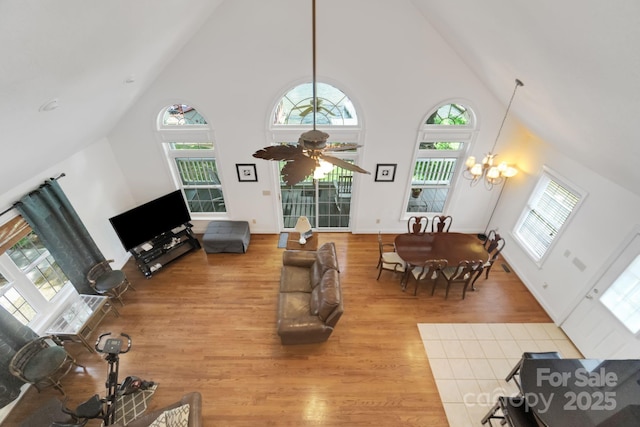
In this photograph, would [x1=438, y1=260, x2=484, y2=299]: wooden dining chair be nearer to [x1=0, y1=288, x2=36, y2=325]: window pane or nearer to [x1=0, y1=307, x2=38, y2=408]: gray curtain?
[x1=0, y1=307, x2=38, y2=408]: gray curtain

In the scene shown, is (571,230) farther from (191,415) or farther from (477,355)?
(191,415)

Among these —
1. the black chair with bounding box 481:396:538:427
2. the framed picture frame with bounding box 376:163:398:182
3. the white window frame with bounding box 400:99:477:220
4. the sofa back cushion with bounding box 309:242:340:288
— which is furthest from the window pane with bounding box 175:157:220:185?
the black chair with bounding box 481:396:538:427

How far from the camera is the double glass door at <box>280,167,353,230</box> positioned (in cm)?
643

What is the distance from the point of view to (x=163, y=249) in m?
5.62

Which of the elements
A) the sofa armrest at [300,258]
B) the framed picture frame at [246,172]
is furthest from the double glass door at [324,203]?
the sofa armrest at [300,258]

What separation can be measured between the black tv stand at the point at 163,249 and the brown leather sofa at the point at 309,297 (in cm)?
238

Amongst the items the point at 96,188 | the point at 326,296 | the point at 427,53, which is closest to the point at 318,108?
the point at 427,53

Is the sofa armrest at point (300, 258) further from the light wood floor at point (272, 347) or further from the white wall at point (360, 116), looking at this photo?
the white wall at point (360, 116)

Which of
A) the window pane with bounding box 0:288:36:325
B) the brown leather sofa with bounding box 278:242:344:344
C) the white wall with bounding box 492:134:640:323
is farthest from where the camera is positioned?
the brown leather sofa with bounding box 278:242:344:344

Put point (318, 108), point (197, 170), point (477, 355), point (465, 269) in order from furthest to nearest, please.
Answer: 1. point (197, 170)
2. point (318, 108)
3. point (465, 269)
4. point (477, 355)

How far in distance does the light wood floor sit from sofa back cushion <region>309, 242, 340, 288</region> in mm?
813

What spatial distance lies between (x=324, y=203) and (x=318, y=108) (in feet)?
7.18

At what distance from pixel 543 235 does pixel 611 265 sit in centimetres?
126

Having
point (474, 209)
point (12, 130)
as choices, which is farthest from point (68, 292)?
point (474, 209)
